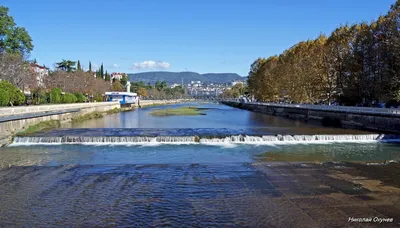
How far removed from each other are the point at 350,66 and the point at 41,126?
35.3 metres

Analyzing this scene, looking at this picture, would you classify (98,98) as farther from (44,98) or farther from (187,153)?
(187,153)

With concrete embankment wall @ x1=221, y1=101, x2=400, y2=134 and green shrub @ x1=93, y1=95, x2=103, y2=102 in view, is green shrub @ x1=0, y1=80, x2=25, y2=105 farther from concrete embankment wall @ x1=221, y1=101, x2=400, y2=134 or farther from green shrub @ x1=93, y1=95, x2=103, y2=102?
green shrub @ x1=93, y1=95, x2=103, y2=102

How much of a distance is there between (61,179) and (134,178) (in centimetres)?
223

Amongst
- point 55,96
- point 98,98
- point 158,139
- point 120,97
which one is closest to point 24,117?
point 158,139

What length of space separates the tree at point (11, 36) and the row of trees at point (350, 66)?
147 ft

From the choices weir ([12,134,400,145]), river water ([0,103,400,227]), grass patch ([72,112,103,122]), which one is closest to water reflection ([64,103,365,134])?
grass patch ([72,112,103,122])

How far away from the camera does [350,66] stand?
4384cm

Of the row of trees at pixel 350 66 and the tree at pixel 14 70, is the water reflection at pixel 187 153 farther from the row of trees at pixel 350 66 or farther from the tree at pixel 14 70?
the tree at pixel 14 70

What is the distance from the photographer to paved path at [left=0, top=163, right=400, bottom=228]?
7.38m

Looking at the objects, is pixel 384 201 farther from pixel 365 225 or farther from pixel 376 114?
pixel 376 114

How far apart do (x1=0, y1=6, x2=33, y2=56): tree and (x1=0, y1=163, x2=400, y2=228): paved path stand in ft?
171

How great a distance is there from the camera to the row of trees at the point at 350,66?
36172 mm

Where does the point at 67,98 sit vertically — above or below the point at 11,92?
below

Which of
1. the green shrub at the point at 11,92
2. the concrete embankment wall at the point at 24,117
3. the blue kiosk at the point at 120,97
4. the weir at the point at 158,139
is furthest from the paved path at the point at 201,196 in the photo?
the blue kiosk at the point at 120,97
